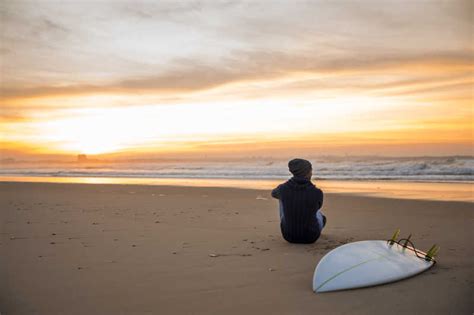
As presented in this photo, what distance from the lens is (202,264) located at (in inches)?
189

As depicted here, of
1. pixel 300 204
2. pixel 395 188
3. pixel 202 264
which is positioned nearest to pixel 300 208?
pixel 300 204

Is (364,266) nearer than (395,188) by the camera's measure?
Yes

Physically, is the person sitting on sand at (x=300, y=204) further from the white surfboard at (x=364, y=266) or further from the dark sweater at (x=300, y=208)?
the white surfboard at (x=364, y=266)

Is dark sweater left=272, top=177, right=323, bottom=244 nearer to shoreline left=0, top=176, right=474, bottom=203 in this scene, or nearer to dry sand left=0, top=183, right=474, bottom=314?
dry sand left=0, top=183, right=474, bottom=314

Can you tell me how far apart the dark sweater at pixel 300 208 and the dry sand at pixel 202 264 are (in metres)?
0.15

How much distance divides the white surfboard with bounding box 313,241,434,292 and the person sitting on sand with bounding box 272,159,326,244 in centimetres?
111

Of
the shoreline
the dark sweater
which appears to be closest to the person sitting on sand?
the dark sweater

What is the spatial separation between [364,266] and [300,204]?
1.62 meters

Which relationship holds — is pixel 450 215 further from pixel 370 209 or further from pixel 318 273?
pixel 318 273

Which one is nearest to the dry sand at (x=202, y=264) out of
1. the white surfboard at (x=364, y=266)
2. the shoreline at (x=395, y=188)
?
the white surfboard at (x=364, y=266)

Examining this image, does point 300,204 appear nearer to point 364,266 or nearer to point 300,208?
point 300,208

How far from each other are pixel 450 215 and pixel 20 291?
7213 mm

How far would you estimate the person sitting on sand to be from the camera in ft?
18.2

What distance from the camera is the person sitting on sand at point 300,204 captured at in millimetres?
5539
